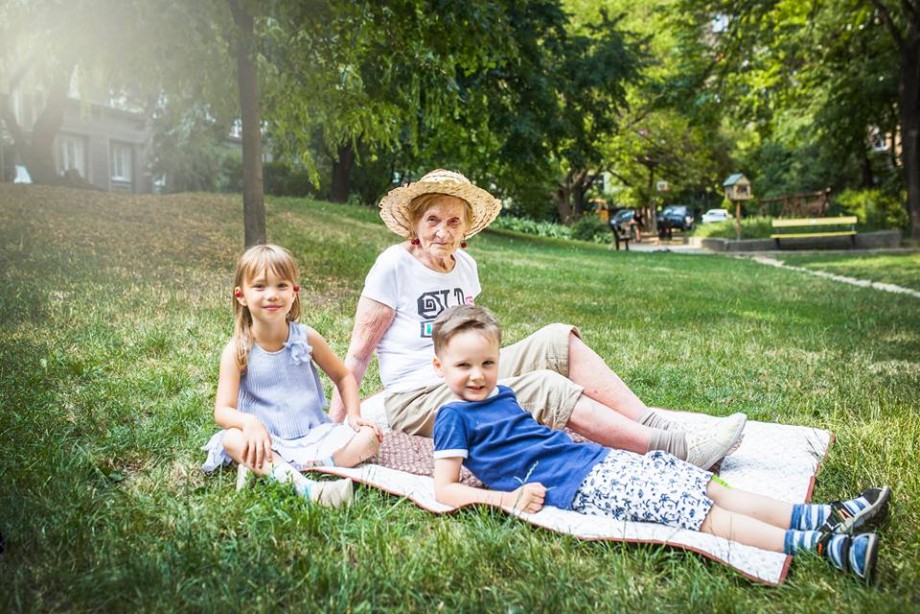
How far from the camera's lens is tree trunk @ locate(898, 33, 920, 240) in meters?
21.6

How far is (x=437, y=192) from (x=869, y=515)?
2288 mm

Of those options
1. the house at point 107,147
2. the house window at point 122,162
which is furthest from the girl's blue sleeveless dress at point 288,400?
the house window at point 122,162

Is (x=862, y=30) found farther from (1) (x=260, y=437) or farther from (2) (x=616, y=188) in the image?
(2) (x=616, y=188)

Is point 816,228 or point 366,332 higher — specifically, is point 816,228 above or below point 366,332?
above

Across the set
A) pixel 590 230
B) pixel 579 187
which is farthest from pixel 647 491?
pixel 579 187

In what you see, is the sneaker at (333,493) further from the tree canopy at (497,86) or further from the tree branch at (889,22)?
the tree branch at (889,22)

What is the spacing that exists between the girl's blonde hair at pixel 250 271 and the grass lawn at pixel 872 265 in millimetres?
11229

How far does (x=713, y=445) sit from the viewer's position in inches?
144

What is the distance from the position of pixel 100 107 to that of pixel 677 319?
3259cm

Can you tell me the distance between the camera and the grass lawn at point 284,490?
250 cm

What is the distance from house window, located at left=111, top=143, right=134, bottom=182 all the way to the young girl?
37.9 m

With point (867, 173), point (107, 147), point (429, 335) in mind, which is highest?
point (107, 147)

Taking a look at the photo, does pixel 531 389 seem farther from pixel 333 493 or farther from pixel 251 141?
pixel 251 141

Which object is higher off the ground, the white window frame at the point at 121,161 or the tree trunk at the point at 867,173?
the white window frame at the point at 121,161
